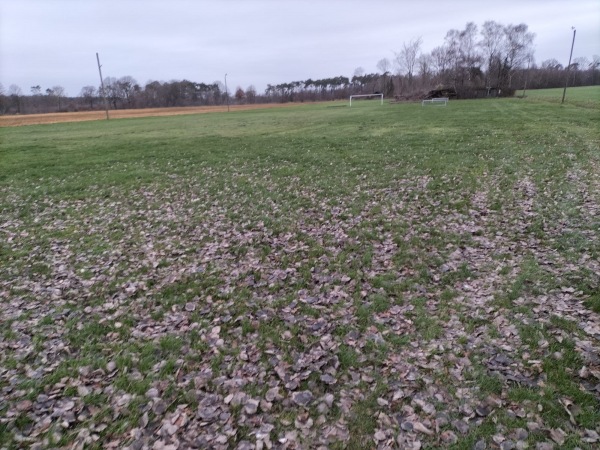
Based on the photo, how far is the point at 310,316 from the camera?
5.72 meters

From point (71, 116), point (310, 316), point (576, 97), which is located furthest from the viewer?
point (71, 116)

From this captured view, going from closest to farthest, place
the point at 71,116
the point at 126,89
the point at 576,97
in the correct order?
the point at 576,97, the point at 71,116, the point at 126,89

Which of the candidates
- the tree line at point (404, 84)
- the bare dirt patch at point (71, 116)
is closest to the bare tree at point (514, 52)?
the tree line at point (404, 84)

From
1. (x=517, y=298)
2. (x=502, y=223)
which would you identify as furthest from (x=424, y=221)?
(x=517, y=298)

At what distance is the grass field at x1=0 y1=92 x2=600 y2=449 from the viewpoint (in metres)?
3.89

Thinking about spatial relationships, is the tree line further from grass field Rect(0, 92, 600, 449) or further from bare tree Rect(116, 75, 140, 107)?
grass field Rect(0, 92, 600, 449)

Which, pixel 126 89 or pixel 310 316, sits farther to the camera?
pixel 126 89

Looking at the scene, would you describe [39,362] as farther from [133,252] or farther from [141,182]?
[141,182]

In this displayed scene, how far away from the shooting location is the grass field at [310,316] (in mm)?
3891

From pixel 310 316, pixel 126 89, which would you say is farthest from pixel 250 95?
pixel 310 316

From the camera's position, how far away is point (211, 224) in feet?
32.4

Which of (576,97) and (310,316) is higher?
(576,97)

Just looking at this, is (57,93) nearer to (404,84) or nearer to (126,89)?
(126,89)

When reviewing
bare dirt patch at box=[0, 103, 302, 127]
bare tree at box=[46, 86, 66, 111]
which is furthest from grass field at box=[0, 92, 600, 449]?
bare tree at box=[46, 86, 66, 111]
